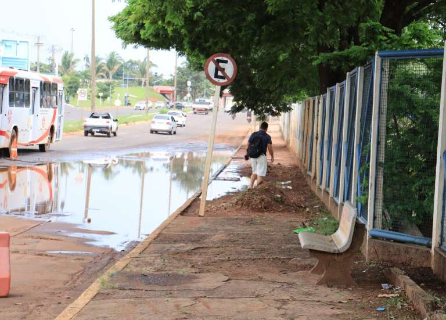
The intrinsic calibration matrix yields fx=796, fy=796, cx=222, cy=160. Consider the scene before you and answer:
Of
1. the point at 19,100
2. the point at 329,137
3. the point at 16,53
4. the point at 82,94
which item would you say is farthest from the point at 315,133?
the point at 82,94

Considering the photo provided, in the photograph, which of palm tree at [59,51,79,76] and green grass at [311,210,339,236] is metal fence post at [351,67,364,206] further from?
palm tree at [59,51,79,76]

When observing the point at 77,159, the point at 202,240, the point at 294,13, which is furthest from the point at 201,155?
the point at 202,240

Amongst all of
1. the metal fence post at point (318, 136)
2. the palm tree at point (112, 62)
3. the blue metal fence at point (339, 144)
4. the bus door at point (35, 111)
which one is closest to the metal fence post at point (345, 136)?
the blue metal fence at point (339, 144)

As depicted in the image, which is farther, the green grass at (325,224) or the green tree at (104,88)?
the green tree at (104,88)

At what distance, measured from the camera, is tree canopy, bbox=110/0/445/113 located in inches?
547

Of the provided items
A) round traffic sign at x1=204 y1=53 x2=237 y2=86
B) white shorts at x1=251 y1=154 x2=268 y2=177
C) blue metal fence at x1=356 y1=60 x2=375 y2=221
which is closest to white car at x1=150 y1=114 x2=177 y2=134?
white shorts at x1=251 y1=154 x2=268 y2=177

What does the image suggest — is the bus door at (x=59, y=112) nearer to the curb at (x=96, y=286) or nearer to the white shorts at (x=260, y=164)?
the white shorts at (x=260, y=164)

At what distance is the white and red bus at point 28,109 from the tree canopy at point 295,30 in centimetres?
575

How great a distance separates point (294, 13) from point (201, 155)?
19.7 metres

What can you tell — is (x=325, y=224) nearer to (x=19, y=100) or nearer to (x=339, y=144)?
(x=339, y=144)

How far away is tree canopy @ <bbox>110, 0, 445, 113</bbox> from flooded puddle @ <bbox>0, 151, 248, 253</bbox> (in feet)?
11.9

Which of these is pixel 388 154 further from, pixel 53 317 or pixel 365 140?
pixel 53 317

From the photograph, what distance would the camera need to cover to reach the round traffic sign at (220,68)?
14070 millimetres

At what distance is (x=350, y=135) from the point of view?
1214cm
